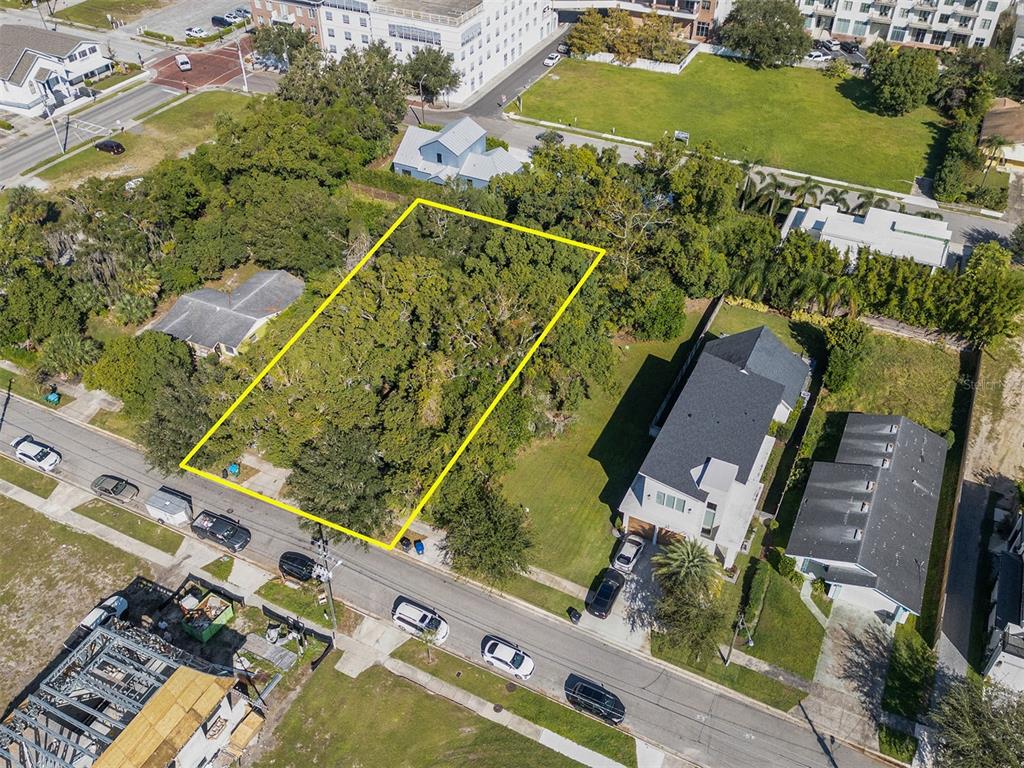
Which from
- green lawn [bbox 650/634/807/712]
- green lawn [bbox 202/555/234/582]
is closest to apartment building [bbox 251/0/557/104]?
green lawn [bbox 202/555/234/582]

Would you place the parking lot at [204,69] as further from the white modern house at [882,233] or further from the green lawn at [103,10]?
the white modern house at [882,233]

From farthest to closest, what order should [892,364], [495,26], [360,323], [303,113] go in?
1. [495,26]
2. [303,113]
3. [892,364]
4. [360,323]

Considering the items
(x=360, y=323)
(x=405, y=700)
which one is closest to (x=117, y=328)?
(x=360, y=323)

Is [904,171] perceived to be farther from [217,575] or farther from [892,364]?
[217,575]

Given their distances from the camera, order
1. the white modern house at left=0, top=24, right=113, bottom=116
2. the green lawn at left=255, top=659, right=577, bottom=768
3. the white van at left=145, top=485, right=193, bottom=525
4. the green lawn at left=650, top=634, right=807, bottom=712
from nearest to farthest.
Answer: the green lawn at left=255, top=659, right=577, bottom=768 < the green lawn at left=650, top=634, right=807, bottom=712 < the white van at left=145, top=485, right=193, bottom=525 < the white modern house at left=0, top=24, right=113, bottom=116

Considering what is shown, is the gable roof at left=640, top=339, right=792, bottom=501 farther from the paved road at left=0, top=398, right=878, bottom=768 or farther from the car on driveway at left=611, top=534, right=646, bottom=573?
the paved road at left=0, top=398, right=878, bottom=768

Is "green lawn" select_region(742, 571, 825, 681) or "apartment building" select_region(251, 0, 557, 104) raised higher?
"apartment building" select_region(251, 0, 557, 104)

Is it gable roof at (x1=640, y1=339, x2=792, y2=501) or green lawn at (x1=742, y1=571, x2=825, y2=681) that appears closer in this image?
green lawn at (x1=742, y1=571, x2=825, y2=681)
